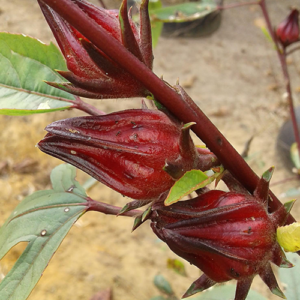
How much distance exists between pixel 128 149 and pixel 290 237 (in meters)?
0.28

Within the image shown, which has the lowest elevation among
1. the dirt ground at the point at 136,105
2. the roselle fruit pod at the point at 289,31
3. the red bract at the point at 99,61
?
the dirt ground at the point at 136,105

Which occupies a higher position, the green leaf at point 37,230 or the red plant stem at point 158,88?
Answer: the red plant stem at point 158,88

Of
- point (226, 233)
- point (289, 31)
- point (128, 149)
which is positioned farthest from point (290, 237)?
point (289, 31)

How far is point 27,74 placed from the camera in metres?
0.75

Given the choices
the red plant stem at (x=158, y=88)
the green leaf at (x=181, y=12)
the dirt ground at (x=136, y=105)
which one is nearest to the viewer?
the red plant stem at (x=158, y=88)

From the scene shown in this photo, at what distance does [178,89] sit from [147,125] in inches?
2.8

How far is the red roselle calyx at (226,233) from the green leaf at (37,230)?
0.93 ft

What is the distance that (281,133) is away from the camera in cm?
300

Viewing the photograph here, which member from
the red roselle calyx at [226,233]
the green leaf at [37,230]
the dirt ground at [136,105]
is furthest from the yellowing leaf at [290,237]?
the dirt ground at [136,105]

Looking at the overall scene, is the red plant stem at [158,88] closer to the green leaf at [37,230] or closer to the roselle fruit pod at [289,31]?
the green leaf at [37,230]

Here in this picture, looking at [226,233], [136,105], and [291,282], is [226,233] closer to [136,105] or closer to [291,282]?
[291,282]

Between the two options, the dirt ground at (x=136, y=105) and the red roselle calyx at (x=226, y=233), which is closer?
the red roselle calyx at (x=226, y=233)

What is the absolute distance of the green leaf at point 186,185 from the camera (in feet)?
1.57

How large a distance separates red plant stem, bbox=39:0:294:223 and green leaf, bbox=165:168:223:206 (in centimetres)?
6
